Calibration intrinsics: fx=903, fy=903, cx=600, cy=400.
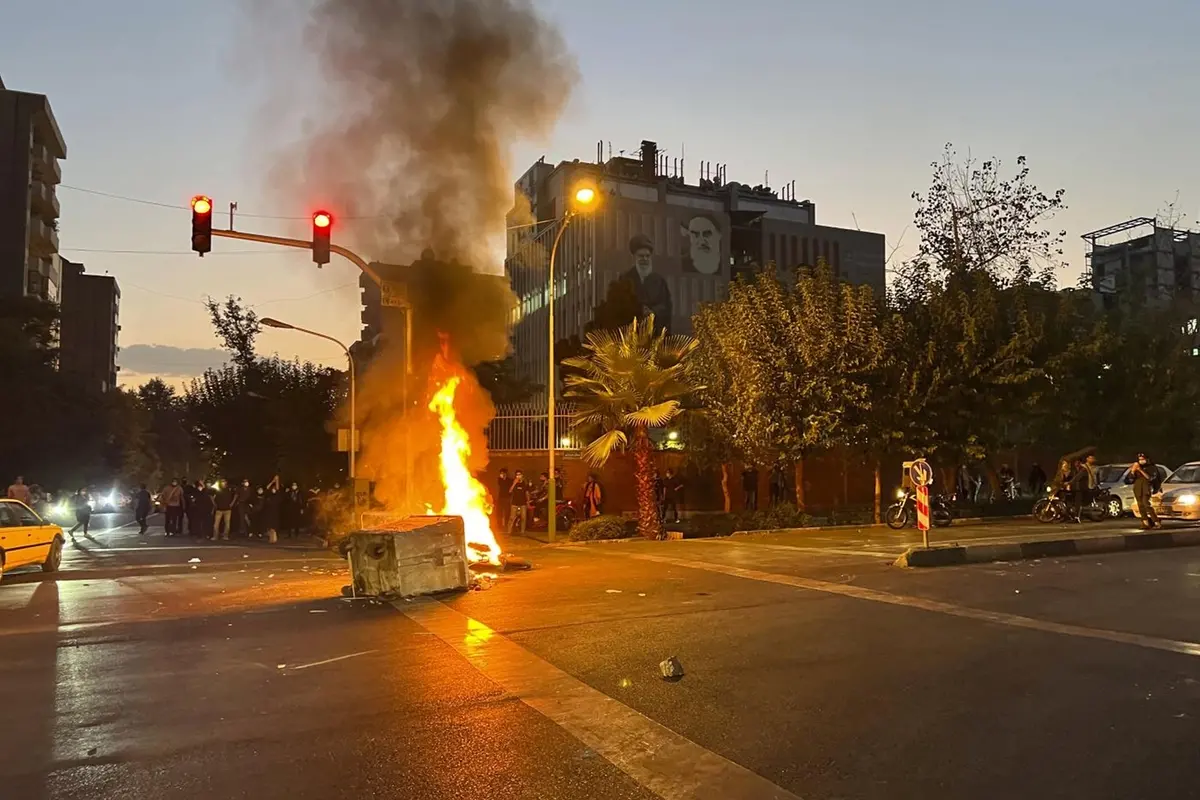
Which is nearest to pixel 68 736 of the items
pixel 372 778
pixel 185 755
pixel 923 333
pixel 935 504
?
pixel 185 755

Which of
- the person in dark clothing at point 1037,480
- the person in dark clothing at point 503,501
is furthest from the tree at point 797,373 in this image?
the person in dark clothing at point 1037,480

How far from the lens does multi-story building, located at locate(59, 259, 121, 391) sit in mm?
86188

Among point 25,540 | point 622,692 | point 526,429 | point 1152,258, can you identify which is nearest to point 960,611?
point 622,692

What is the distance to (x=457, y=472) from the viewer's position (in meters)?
16.8

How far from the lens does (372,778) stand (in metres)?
4.75

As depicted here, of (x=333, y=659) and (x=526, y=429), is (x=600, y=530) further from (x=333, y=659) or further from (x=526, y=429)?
(x=333, y=659)

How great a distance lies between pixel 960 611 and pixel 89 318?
316ft

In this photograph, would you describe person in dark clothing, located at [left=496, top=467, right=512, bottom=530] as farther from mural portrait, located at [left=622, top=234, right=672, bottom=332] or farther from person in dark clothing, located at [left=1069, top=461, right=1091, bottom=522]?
mural portrait, located at [left=622, top=234, right=672, bottom=332]

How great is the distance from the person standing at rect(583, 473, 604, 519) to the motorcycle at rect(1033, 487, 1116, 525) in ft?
35.7

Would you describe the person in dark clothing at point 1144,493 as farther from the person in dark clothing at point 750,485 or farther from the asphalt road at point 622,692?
the person in dark clothing at point 750,485

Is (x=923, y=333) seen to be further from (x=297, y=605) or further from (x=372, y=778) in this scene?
(x=372, y=778)

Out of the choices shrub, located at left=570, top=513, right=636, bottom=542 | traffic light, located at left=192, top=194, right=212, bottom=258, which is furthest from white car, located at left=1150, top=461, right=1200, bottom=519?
traffic light, located at left=192, top=194, right=212, bottom=258

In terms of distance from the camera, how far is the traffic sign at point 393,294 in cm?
1738

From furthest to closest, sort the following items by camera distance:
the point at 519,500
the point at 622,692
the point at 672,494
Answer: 1. the point at 672,494
2. the point at 519,500
3. the point at 622,692
